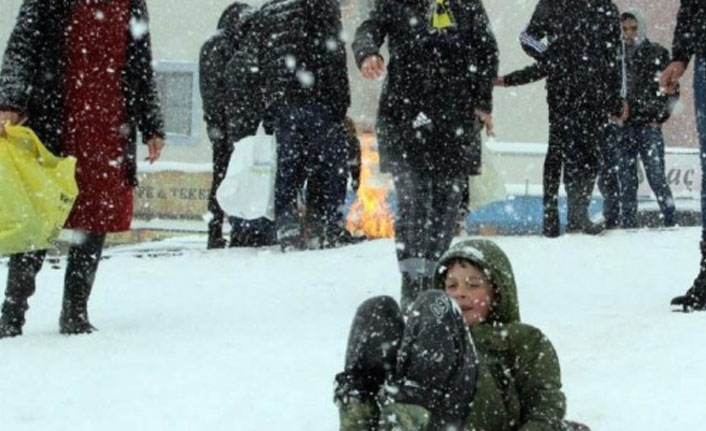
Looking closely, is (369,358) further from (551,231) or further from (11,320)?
(551,231)

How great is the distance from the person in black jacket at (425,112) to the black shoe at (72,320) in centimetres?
131

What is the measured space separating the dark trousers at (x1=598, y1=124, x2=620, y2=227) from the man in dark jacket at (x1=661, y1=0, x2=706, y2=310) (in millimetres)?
3910

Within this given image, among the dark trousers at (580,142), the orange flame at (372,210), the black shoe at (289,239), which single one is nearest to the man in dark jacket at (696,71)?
the dark trousers at (580,142)

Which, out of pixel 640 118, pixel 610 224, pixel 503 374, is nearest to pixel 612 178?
pixel 610 224

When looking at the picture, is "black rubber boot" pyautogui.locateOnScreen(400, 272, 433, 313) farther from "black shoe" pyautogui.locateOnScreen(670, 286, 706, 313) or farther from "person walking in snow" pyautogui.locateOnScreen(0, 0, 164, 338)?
"person walking in snow" pyautogui.locateOnScreen(0, 0, 164, 338)

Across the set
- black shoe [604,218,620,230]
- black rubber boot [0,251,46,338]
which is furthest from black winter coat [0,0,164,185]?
black shoe [604,218,620,230]

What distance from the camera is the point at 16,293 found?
5.28 metres

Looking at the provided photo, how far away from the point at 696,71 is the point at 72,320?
2734mm

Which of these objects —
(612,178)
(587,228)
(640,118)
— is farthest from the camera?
→ (640,118)

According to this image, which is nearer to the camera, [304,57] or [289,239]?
[304,57]

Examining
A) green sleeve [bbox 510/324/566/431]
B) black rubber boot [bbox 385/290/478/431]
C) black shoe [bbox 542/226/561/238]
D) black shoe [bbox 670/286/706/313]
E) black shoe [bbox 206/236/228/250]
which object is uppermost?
black rubber boot [bbox 385/290/478/431]

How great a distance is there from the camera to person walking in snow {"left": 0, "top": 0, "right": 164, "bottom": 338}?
521 centimetres

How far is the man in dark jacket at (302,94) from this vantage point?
8.40 metres

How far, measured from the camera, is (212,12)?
17.5 metres
